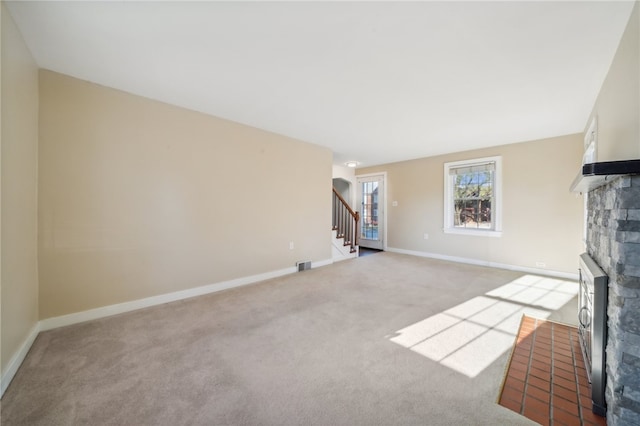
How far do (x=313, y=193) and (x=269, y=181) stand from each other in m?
1.04

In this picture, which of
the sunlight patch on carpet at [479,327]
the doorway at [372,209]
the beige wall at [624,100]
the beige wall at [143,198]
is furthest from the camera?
the doorway at [372,209]

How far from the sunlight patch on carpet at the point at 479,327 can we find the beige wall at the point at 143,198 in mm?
2579

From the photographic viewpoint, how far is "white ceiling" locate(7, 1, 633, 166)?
1.63m

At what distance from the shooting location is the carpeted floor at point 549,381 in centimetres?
144

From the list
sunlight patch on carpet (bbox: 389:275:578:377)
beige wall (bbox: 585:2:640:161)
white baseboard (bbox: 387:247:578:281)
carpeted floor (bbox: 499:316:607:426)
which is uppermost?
beige wall (bbox: 585:2:640:161)

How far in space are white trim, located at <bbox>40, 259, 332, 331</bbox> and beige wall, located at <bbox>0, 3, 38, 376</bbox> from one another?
0.20 meters

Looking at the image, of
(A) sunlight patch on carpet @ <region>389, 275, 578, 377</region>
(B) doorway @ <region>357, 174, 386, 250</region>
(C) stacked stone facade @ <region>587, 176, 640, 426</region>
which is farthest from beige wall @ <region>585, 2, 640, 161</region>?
(B) doorway @ <region>357, 174, 386, 250</region>

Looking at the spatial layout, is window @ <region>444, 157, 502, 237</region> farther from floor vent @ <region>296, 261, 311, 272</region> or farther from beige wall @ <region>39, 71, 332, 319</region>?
beige wall @ <region>39, 71, 332, 319</region>

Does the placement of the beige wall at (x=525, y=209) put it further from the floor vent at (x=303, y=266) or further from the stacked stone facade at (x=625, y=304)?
the stacked stone facade at (x=625, y=304)

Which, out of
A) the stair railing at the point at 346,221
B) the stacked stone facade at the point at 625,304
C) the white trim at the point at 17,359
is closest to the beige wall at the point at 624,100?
the stacked stone facade at the point at 625,304

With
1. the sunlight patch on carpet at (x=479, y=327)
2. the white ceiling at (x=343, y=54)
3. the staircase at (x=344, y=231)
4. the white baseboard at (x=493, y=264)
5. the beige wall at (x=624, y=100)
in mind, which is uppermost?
the white ceiling at (x=343, y=54)

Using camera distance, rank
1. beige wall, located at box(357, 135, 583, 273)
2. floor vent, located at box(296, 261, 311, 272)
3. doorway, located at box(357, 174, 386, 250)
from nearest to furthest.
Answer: beige wall, located at box(357, 135, 583, 273)
floor vent, located at box(296, 261, 311, 272)
doorway, located at box(357, 174, 386, 250)

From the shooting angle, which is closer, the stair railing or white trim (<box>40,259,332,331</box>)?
white trim (<box>40,259,332,331</box>)

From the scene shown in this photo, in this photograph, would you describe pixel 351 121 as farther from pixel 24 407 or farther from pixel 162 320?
pixel 24 407
